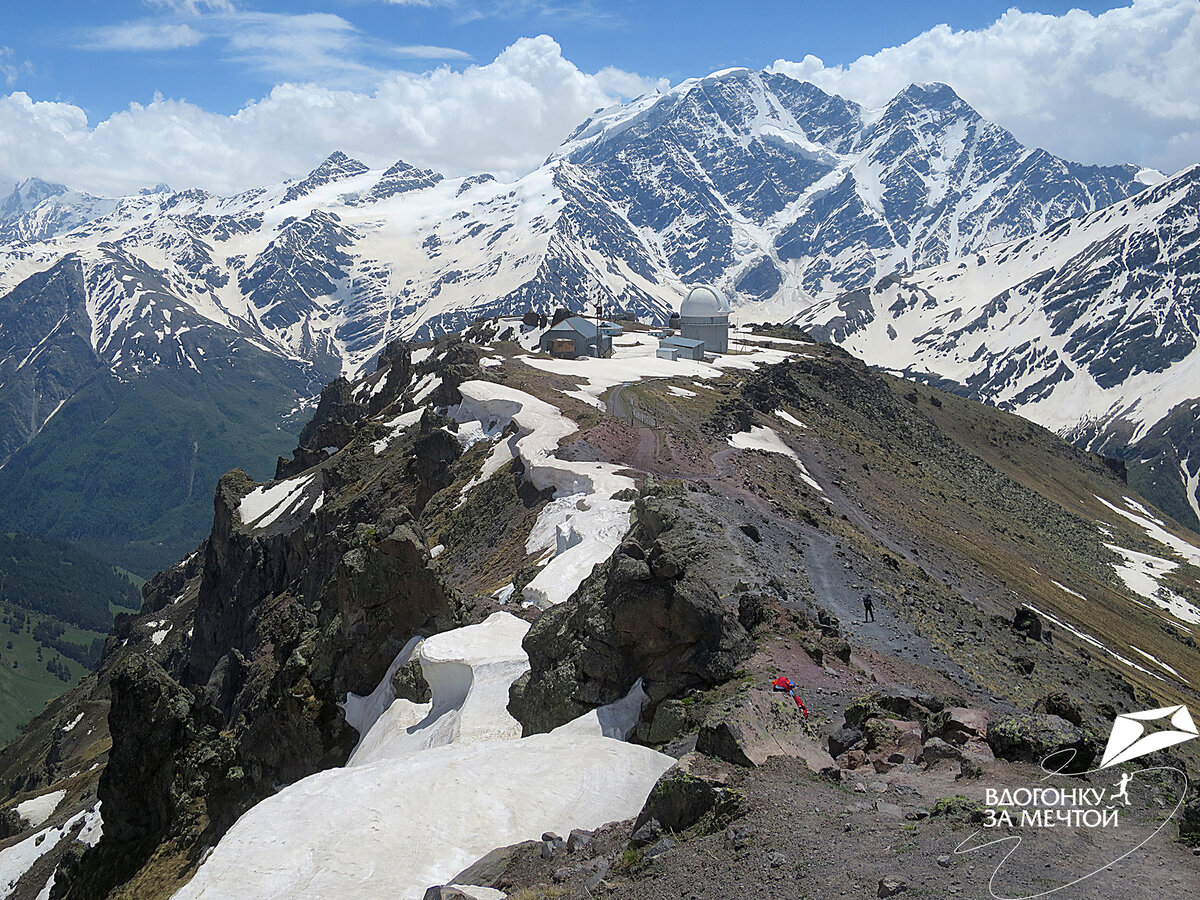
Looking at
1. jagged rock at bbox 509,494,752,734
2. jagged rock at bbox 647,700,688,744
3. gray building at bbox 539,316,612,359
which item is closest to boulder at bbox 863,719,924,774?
jagged rock at bbox 509,494,752,734

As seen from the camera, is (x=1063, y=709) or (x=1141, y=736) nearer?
(x=1141, y=736)

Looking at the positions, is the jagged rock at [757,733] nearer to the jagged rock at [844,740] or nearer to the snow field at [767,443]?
the jagged rock at [844,740]

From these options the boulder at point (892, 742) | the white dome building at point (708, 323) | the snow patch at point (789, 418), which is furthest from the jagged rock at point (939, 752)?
the white dome building at point (708, 323)

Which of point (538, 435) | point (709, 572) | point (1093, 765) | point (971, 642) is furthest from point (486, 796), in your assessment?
point (538, 435)

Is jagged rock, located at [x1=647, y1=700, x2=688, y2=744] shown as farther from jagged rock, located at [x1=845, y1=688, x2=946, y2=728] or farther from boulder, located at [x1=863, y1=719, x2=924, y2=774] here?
boulder, located at [x1=863, y1=719, x2=924, y2=774]

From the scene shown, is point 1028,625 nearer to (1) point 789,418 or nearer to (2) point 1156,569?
(1) point 789,418

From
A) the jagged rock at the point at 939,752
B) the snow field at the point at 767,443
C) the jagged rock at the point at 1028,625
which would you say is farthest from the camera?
the snow field at the point at 767,443

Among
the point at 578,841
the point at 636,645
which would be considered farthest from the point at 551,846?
the point at 636,645

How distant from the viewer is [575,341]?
408ft

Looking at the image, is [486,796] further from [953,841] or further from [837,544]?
[837,544]

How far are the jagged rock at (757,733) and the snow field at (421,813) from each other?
1492 mm

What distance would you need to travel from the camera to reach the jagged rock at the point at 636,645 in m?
20.8

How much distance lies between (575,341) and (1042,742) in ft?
366

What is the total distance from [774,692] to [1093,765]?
6.42 m
